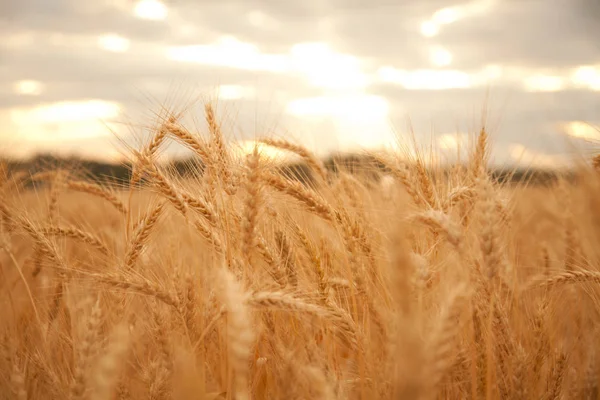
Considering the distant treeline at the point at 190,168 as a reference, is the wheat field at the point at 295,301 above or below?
below

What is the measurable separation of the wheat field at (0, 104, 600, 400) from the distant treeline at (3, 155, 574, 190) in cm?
9

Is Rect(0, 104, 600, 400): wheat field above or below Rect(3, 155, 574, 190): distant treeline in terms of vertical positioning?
below

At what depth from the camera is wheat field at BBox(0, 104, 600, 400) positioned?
123cm

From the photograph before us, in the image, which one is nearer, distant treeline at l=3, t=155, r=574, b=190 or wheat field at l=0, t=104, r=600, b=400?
wheat field at l=0, t=104, r=600, b=400

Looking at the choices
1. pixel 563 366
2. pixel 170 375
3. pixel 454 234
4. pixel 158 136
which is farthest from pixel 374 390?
pixel 158 136

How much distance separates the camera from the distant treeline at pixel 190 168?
2344mm

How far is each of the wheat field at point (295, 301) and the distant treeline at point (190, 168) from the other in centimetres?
9

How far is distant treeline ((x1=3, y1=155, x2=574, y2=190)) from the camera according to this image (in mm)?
2344

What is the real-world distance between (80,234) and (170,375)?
4.36 ft

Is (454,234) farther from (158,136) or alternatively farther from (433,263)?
(158,136)

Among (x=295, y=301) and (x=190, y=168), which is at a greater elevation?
(x=190, y=168)

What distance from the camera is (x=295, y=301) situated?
51.1 inches

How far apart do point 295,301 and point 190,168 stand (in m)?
1.29

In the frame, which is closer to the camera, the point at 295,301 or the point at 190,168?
the point at 295,301
